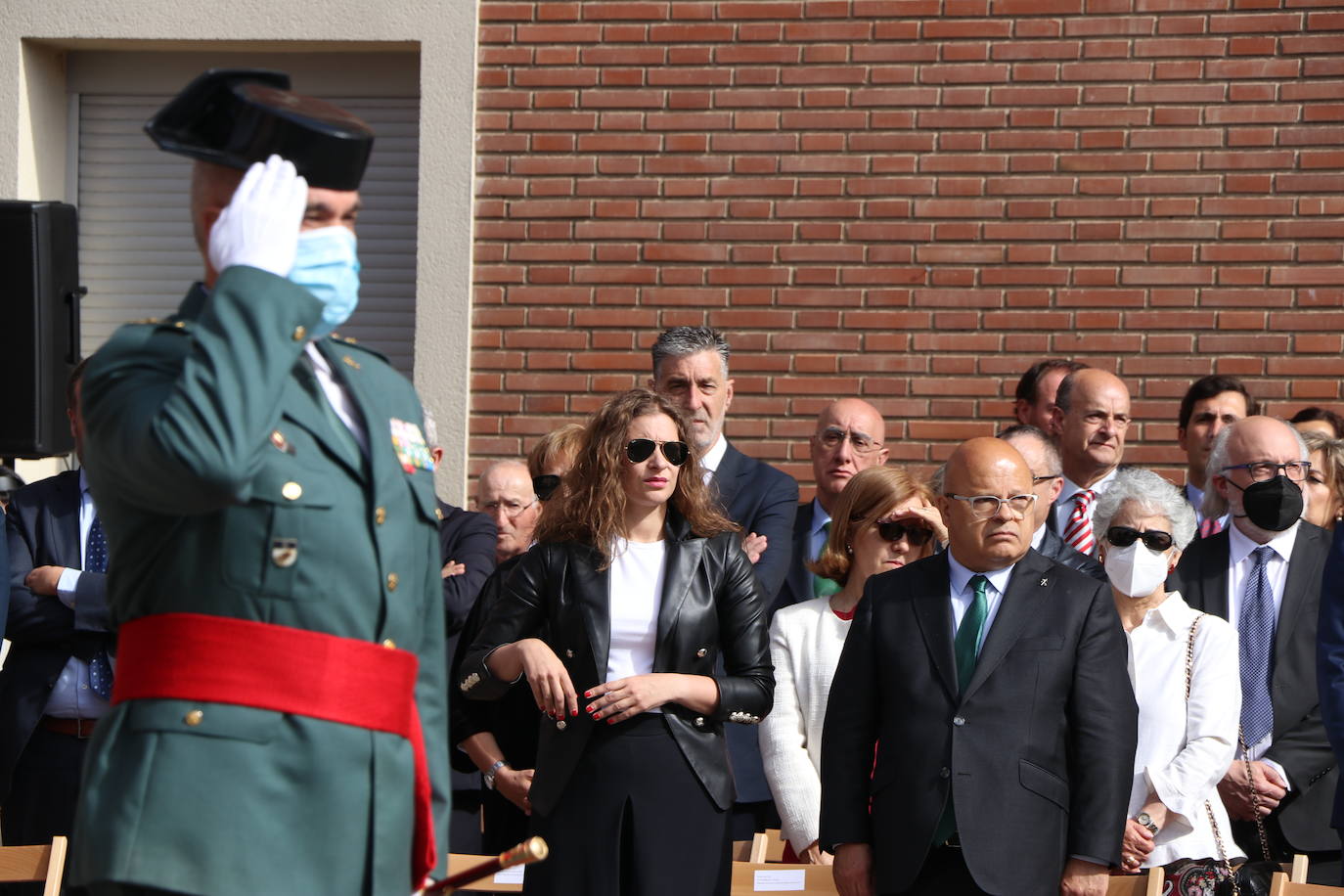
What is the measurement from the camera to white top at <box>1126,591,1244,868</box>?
15.1 ft

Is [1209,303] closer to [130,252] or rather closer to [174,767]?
[130,252]

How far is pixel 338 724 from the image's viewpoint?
2.33 m

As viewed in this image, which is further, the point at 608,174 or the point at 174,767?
the point at 608,174

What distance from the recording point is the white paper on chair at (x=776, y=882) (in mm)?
4371

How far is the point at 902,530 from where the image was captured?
5.04m

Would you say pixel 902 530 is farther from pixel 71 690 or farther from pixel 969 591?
pixel 71 690

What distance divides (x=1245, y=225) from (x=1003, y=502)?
3454 mm

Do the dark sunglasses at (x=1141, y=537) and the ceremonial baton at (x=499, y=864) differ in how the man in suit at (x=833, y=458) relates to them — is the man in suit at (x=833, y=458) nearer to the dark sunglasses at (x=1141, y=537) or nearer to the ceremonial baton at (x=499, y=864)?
the dark sunglasses at (x=1141, y=537)

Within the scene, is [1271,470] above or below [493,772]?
above

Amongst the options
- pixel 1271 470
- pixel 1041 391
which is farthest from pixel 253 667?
pixel 1041 391

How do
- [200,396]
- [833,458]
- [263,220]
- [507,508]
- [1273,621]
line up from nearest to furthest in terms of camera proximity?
[200,396] < [263,220] < [1273,621] < [833,458] < [507,508]

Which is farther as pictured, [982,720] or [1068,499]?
[1068,499]

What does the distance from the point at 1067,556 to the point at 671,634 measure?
1345 millimetres

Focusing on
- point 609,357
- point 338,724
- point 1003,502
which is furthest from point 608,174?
point 338,724
